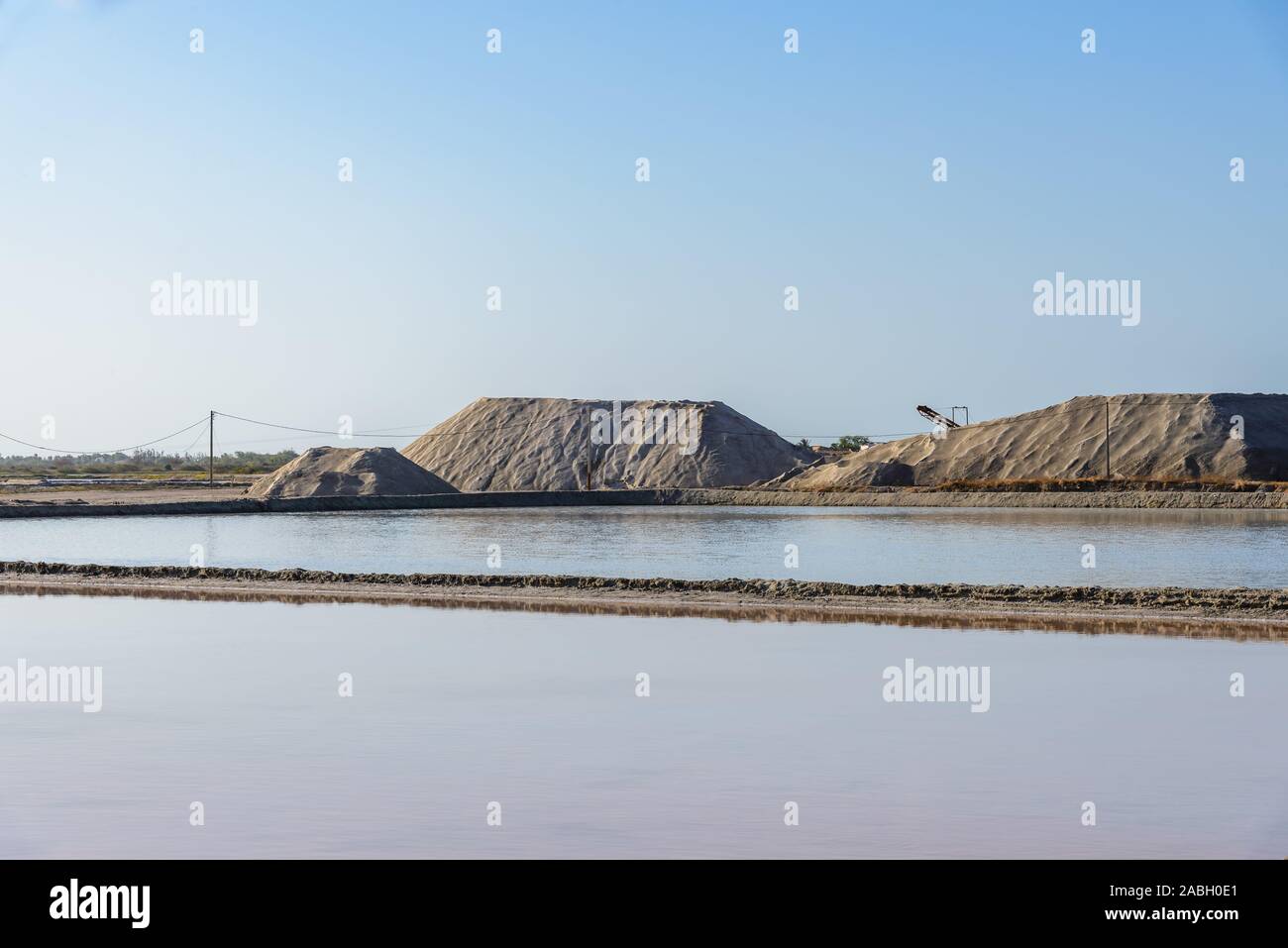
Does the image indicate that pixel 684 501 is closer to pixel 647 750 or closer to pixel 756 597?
pixel 756 597

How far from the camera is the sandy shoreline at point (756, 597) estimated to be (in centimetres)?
1700

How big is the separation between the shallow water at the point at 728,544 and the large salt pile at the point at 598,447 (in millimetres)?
38524

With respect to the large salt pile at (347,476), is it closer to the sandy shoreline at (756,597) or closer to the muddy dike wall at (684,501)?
the muddy dike wall at (684,501)

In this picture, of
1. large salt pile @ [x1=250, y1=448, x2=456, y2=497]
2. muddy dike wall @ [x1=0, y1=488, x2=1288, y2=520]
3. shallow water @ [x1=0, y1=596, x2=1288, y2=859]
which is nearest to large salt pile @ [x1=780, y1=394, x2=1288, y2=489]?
muddy dike wall @ [x1=0, y1=488, x2=1288, y2=520]

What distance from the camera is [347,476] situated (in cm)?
6781

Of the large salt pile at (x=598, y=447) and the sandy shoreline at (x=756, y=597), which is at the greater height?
the large salt pile at (x=598, y=447)

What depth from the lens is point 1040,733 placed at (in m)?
10.3

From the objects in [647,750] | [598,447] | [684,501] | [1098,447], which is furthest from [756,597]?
[598,447]

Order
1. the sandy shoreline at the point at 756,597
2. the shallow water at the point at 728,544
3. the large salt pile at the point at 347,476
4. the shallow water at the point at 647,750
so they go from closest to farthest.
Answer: the shallow water at the point at 647,750 < the sandy shoreline at the point at 756,597 < the shallow water at the point at 728,544 < the large salt pile at the point at 347,476

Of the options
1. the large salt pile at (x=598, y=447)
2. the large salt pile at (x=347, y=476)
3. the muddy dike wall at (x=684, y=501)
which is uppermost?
the large salt pile at (x=598, y=447)

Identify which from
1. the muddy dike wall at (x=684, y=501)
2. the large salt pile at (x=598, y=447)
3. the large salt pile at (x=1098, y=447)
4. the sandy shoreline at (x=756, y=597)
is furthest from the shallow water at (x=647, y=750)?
the large salt pile at (x=598, y=447)
